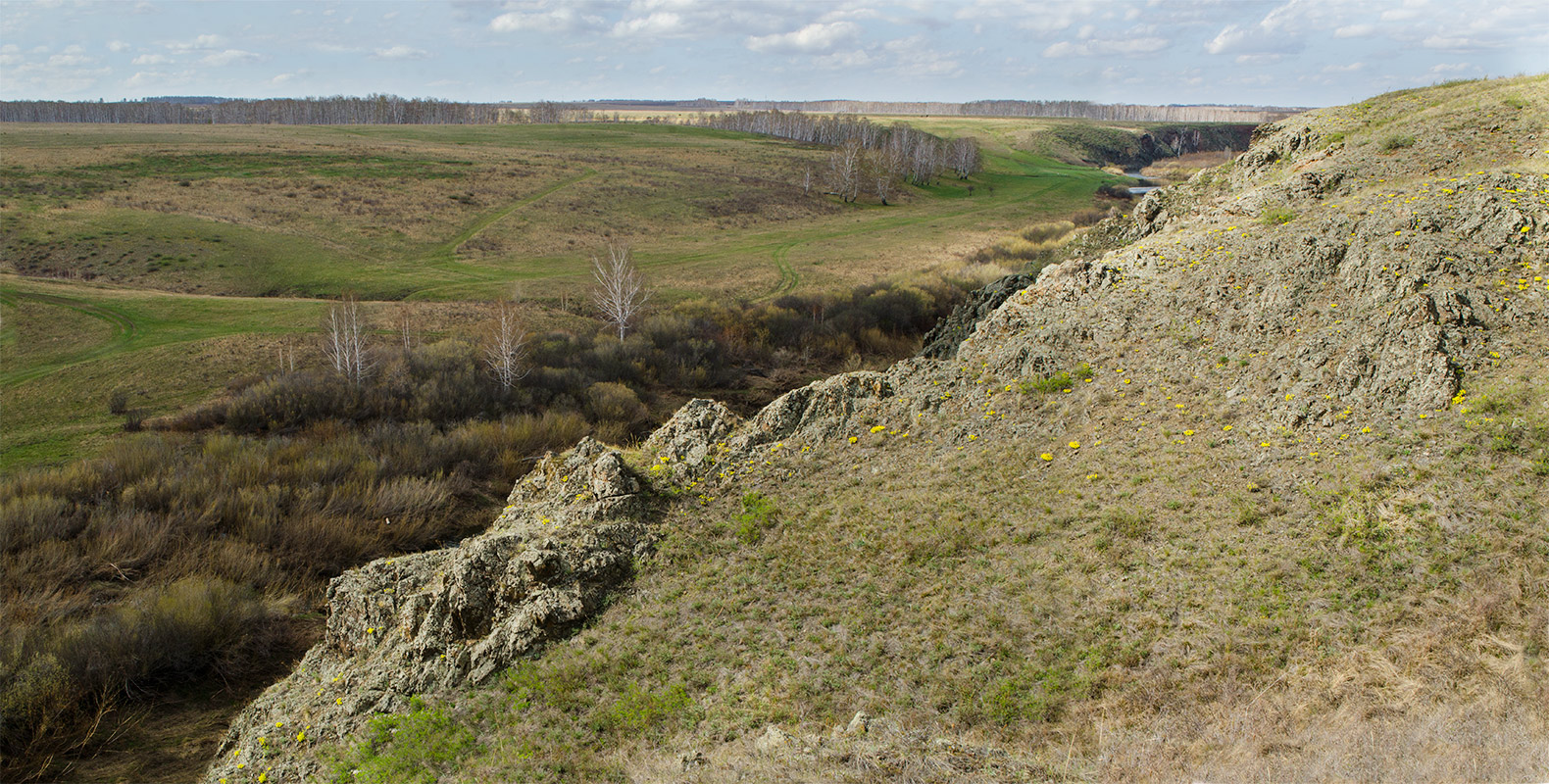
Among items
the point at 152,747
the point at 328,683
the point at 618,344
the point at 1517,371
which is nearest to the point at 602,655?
the point at 328,683

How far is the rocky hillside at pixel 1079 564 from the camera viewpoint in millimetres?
8156

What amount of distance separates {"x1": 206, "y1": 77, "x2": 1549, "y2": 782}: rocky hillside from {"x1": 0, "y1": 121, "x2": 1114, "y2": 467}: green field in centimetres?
2460

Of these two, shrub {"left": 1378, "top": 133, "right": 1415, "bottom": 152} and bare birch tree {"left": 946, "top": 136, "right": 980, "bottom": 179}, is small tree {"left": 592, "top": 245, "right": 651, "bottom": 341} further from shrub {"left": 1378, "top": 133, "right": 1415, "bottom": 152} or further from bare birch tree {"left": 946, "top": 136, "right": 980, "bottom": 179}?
bare birch tree {"left": 946, "top": 136, "right": 980, "bottom": 179}

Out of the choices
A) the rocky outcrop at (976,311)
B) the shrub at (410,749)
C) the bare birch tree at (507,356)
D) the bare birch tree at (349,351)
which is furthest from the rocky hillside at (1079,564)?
the bare birch tree at (349,351)

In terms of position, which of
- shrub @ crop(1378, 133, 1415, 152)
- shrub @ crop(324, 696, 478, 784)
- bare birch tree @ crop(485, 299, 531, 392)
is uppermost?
shrub @ crop(1378, 133, 1415, 152)

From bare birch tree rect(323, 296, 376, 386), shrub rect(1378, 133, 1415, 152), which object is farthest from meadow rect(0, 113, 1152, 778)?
shrub rect(1378, 133, 1415, 152)

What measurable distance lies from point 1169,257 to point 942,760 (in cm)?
1318

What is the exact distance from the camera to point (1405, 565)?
926 cm

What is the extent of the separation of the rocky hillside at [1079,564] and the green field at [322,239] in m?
24.6

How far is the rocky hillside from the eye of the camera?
8.16 metres

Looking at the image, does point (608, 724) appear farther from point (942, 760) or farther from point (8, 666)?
point (8, 666)

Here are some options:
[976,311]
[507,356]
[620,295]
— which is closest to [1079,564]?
[976,311]

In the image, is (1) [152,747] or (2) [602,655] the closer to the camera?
(2) [602,655]

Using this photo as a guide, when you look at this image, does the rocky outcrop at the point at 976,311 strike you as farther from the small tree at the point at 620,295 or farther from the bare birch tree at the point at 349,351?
the bare birch tree at the point at 349,351
